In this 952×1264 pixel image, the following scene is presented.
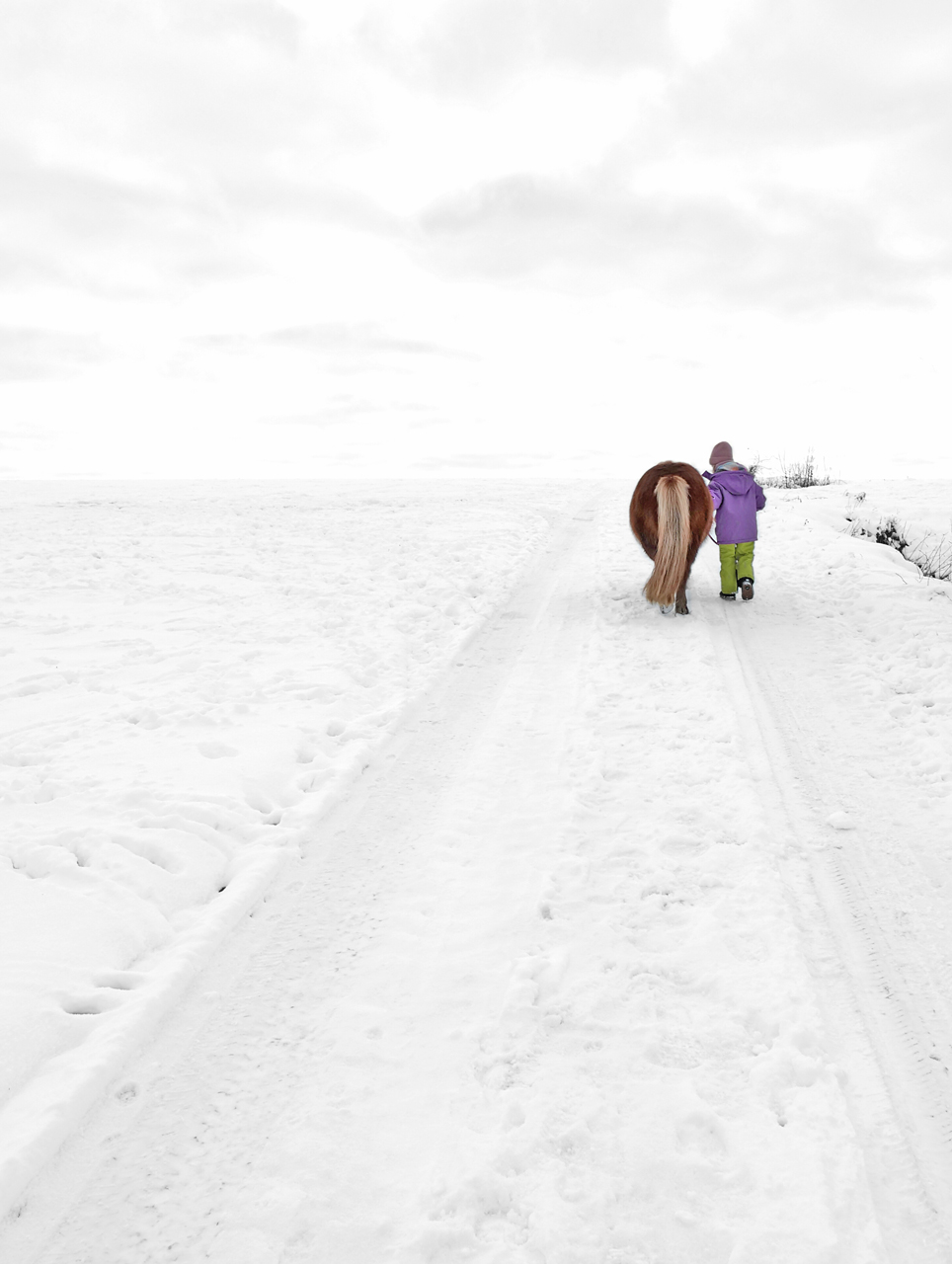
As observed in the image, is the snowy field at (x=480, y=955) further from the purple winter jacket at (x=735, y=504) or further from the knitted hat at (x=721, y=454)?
the knitted hat at (x=721, y=454)

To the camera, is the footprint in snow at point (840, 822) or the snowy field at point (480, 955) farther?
the footprint in snow at point (840, 822)

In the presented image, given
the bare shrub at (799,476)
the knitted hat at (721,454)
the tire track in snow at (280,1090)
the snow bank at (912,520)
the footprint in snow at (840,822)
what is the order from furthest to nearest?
the bare shrub at (799,476)
the snow bank at (912,520)
the knitted hat at (721,454)
the footprint in snow at (840,822)
the tire track in snow at (280,1090)

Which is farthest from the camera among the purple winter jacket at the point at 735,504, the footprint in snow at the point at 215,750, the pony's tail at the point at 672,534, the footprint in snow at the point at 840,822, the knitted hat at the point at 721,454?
the knitted hat at the point at 721,454

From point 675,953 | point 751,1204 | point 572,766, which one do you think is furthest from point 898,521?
point 751,1204

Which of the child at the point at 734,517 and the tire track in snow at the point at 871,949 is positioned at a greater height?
the child at the point at 734,517

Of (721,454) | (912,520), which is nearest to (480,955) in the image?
(721,454)

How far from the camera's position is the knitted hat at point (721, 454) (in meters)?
8.57

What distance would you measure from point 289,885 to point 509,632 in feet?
14.1

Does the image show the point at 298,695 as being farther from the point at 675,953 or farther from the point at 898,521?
the point at 898,521

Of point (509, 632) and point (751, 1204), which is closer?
point (751, 1204)

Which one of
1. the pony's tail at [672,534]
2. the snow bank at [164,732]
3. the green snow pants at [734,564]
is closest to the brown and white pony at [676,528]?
the pony's tail at [672,534]

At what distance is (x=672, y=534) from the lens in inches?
302

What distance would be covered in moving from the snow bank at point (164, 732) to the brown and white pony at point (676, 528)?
1.94m

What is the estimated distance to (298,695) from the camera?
5.66m
